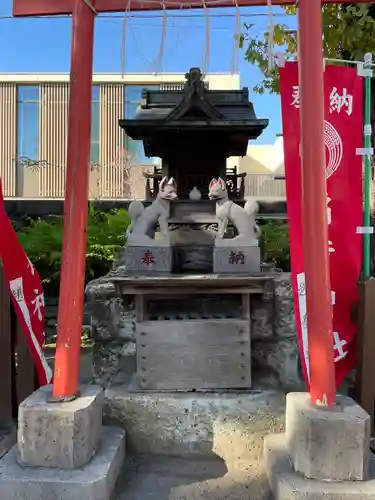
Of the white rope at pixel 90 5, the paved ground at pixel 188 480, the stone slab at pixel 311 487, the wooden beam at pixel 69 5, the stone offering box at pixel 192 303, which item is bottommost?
the paved ground at pixel 188 480

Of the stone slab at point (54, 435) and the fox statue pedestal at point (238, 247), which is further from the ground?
the fox statue pedestal at point (238, 247)

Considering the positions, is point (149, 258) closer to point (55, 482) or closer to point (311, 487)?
point (55, 482)

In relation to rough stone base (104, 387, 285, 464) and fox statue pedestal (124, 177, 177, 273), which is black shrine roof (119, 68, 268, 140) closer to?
fox statue pedestal (124, 177, 177, 273)

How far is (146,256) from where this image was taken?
4.21m

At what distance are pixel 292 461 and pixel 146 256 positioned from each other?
206 centimetres

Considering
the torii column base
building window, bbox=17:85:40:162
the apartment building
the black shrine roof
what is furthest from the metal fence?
the torii column base

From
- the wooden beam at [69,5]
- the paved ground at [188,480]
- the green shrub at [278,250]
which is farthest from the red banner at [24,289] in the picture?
the green shrub at [278,250]

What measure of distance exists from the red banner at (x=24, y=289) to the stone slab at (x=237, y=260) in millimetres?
1558

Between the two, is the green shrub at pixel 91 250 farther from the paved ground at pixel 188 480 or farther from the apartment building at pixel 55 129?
the apartment building at pixel 55 129

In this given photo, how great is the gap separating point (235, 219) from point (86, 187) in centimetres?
151

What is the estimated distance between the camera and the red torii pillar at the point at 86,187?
117 inches

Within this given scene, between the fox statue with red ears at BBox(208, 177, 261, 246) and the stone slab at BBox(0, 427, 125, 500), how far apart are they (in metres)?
2.08

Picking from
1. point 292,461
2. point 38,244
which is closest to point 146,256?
point 292,461

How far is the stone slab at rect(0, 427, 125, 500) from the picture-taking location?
2.75 m
